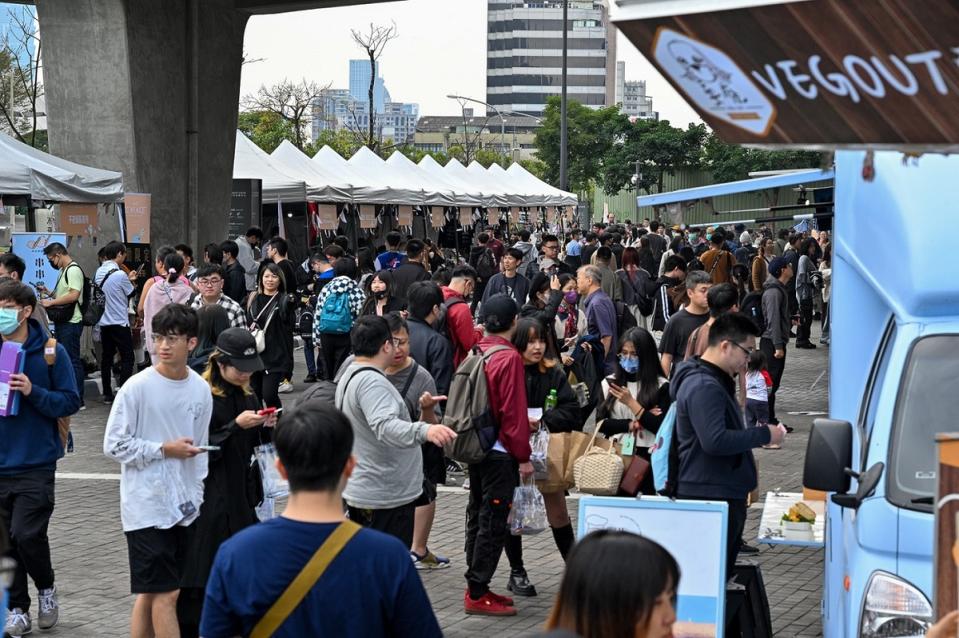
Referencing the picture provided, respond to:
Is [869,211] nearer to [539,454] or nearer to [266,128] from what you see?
[539,454]

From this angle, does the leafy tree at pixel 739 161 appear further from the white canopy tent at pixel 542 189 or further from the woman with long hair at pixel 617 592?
the woman with long hair at pixel 617 592

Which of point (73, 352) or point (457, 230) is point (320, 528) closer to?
point (73, 352)

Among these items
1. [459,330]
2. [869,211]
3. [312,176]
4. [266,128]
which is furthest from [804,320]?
[266,128]

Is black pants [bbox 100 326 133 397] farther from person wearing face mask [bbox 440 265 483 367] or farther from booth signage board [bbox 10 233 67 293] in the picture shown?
person wearing face mask [bbox 440 265 483 367]

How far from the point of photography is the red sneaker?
8359 mm

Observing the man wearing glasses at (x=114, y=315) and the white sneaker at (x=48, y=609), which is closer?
the white sneaker at (x=48, y=609)

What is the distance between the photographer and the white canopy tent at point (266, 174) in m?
28.0

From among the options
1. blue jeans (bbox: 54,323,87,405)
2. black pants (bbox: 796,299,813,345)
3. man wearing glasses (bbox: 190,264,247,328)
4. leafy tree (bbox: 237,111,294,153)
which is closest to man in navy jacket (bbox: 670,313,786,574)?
man wearing glasses (bbox: 190,264,247,328)

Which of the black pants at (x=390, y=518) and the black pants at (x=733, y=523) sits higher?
the black pants at (x=733, y=523)

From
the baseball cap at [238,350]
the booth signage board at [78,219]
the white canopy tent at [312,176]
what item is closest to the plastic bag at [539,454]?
the baseball cap at [238,350]

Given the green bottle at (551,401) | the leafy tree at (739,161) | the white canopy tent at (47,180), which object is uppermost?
the leafy tree at (739,161)

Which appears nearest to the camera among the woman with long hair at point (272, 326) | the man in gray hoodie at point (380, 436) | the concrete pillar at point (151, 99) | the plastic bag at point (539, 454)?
the man in gray hoodie at point (380, 436)

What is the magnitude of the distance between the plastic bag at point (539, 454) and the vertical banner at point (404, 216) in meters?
26.3

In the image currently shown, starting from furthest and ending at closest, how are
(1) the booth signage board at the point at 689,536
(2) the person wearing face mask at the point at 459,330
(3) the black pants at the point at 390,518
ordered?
(2) the person wearing face mask at the point at 459,330 → (3) the black pants at the point at 390,518 → (1) the booth signage board at the point at 689,536
